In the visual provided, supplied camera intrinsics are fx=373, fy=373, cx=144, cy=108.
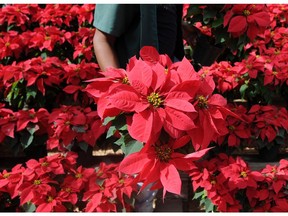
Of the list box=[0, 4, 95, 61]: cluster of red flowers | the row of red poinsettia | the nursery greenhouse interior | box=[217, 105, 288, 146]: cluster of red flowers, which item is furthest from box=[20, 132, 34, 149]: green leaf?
box=[217, 105, 288, 146]: cluster of red flowers

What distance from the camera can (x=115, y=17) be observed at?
1.27 m

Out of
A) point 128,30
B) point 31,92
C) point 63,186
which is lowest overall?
point 63,186

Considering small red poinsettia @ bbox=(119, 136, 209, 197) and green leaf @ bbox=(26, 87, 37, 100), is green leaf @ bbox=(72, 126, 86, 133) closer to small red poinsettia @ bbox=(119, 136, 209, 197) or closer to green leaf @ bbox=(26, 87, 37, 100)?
green leaf @ bbox=(26, 87, 37, 100)

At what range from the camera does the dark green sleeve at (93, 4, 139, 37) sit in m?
1.28

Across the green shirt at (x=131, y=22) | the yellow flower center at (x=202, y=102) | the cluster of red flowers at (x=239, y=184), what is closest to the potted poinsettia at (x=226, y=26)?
the green shirt at (x=131, y=22)

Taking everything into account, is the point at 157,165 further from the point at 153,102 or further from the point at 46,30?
the point at 46,30

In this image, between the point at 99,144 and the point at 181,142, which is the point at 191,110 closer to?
the point at 181,142

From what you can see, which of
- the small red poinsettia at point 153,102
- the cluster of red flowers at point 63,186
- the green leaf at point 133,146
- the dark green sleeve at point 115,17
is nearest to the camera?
the small red poinsettia at point 153,102

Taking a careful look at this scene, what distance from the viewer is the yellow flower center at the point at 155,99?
80 centimetres

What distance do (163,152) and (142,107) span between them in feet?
0.41

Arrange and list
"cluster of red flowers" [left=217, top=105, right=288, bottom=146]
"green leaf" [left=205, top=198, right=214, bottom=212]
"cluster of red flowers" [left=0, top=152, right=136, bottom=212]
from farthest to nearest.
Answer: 1. "cluster of red flowers" [left=217, top=105, right=288, bottom=146]
2. "green leaf" [left=205, top=198, right=214, bottom=212]
3. "cluster of red flowers" [left=0, top=152, right=136, bottom=212]

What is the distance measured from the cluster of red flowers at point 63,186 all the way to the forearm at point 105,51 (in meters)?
0.48

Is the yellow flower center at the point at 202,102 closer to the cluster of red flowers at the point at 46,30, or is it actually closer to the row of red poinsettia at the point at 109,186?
the row of red poinsettia at the point at 109,186

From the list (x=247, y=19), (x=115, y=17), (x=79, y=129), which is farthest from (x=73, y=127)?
(x=247, y=19)
